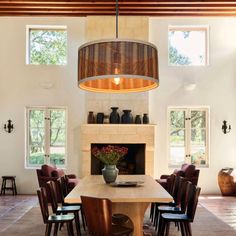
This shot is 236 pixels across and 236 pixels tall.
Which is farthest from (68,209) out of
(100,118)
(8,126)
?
(8,126)

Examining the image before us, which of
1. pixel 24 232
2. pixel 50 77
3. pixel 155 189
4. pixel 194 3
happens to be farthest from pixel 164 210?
pixel 50 77

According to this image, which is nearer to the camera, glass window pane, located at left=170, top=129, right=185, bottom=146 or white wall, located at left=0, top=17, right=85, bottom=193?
white wall, located at left=0, top=17, right=85, bottom=193

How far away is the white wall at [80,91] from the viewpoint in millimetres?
8336

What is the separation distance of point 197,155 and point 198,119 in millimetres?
895

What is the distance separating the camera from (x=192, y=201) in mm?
3766

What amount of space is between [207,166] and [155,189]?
4.48 m

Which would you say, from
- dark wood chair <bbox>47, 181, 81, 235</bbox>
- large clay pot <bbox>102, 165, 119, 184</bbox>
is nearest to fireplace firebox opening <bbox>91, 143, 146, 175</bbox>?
large clay pot <bbox>102, 165, 119, 184</bbox>

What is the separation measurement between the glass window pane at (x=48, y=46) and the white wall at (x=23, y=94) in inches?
8.8

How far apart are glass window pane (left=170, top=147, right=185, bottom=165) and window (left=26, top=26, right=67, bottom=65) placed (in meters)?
3.49

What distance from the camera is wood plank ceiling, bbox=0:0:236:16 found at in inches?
246

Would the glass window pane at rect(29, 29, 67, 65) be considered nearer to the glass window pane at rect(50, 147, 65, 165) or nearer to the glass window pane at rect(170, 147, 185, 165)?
the glass window pane at rect(50, 147, 65, 165)

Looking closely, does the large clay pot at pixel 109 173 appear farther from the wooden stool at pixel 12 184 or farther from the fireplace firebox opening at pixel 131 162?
the wooden stool at pixel 12 184

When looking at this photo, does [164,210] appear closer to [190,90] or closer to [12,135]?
[190,90]

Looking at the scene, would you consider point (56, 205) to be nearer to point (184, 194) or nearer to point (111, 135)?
point (184, 194)
